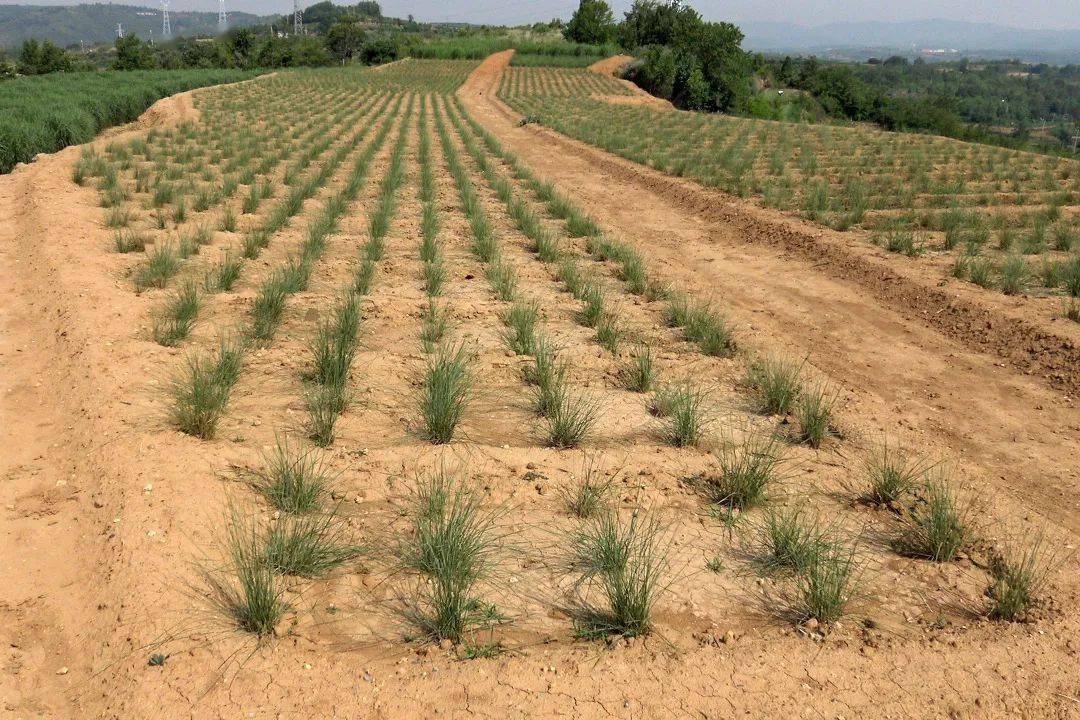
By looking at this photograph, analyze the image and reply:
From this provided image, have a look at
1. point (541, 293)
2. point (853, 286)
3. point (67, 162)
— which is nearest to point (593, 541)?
point (541, 293)

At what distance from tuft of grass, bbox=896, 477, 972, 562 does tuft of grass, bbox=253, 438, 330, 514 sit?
3003 millimetres

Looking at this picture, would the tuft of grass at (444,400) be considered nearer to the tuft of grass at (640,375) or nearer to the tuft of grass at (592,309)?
the tuft of grass at (640,375)

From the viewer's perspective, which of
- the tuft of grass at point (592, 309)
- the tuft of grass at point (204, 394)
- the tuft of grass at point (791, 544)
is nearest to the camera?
the tuft of grass at point (791, 544)

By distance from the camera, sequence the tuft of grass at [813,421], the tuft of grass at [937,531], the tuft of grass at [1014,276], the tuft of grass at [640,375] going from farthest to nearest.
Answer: the tuft of grass at [1014,276]
the tuft of grass at [640,375]
the tuft of grass at [813,421]
the tuft of grass at [937,531]

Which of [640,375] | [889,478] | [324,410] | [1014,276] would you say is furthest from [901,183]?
[324,410]

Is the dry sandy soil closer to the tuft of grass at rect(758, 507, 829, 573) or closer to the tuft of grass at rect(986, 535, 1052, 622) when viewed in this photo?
the tuft of grass at rect(986, 535, 1052, 622)

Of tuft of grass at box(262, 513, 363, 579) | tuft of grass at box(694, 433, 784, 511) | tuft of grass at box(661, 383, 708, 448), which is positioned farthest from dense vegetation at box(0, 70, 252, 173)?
tuft of grass at box(694, 433, 784, 511)

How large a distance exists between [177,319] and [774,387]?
4765 mm

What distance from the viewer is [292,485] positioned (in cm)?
407

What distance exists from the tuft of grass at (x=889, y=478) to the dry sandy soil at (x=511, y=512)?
0.15 meters

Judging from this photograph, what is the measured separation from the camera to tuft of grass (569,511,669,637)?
3316mm

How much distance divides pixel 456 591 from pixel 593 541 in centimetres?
83

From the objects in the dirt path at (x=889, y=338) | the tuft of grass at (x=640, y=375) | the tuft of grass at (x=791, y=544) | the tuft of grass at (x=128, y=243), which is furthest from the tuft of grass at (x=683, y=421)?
the tuft of grass at (x=128, y=243)

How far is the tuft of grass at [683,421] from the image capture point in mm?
4945
